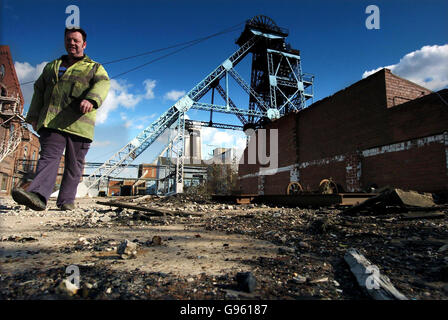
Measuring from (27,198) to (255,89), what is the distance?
22.4 meters

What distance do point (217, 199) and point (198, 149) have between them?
2098 cm

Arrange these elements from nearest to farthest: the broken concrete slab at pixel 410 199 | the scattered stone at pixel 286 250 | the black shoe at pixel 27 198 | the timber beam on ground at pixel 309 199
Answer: the scattered stone at pixel 286 250, the black shoe at pixel 27 198, the broken concrete slab at pixel 410 199, the timber beam on ground at pixel 309 199

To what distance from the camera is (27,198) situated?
3074mm

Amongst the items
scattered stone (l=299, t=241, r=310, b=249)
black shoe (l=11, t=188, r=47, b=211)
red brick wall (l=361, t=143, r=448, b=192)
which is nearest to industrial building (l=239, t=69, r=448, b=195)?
red brick wall (l=361, t=143, r=448, b=192)

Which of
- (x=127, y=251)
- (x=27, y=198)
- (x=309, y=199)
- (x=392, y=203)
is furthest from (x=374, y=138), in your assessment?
(x=27, y=198)

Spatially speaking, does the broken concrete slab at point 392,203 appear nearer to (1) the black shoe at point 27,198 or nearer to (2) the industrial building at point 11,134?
(1) the black shoe at point 27,198

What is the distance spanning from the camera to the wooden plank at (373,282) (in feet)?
3.42

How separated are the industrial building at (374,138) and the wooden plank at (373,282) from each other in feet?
25.6

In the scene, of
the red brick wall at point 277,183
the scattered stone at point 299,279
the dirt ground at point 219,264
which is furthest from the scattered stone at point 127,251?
the red brick wall at point 277,183

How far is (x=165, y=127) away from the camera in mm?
18344

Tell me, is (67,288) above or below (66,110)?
below

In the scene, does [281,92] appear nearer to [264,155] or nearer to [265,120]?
[265,120]

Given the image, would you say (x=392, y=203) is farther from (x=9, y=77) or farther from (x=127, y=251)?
(x=9, y=77)

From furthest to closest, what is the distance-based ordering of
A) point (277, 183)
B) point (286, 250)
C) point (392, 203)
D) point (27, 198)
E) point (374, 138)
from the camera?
1. point (277, 183)
2. point (374, 138)
3. point (392, 203)
4. point (27, 198)
5. point (286, 250)
